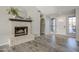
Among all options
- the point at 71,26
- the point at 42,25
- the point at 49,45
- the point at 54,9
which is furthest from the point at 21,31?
the point at 71,26

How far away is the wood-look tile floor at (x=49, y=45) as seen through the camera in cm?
253

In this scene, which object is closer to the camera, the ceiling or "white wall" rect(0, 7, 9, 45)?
"white wall" rect(0, 7, 9, 45)

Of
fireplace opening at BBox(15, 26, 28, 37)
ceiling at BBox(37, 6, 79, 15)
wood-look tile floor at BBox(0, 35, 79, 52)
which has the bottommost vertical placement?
wood-look tile floor at BBox(0, 35, 79, 52)

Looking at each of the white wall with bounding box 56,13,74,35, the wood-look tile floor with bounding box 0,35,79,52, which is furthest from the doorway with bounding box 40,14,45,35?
the white wall with bounding box 56,13,74,35

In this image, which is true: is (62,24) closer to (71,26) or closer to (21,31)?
(71,26)

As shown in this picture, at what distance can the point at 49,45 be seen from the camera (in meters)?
2.60

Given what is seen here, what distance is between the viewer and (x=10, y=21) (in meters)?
2.50

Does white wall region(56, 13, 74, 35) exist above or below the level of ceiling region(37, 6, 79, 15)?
below

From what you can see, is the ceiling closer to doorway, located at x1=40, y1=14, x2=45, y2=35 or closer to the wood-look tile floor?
doorway, located at x1=40, y1=14, x2=45, y2=35

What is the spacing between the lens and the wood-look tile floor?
253 cm

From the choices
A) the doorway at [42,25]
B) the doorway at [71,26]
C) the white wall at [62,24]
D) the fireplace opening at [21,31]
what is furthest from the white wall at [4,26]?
the doorway at [71,26]
